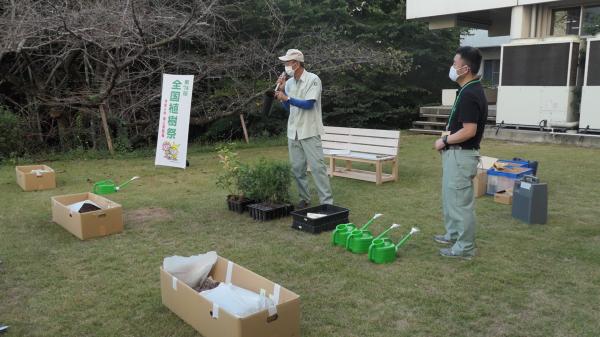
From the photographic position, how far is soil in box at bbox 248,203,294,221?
16.8 feet

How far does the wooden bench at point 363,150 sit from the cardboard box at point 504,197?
1563 millimetres

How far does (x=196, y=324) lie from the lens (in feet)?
9.41

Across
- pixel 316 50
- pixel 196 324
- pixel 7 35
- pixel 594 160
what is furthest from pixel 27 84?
pixel 594 160

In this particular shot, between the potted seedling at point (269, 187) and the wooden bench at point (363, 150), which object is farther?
the wooden bench at point (363, 150)

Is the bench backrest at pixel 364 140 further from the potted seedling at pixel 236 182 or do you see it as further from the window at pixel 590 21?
the window at pixel 590 21

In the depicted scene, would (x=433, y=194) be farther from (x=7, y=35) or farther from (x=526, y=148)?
(x=7, y=35)

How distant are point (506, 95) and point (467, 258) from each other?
8751mm

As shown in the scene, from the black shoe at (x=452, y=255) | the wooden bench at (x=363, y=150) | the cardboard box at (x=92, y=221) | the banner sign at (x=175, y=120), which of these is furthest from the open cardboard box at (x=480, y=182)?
the banner sign at (x=175, y=120)

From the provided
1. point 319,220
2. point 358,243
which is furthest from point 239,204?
point 358,243

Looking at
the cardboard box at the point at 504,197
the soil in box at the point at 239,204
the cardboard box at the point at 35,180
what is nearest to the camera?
the soil in box at the point at 239,204

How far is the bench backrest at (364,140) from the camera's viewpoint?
7.05m

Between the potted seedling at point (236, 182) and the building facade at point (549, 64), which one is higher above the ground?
the building facade at point (549, 64)

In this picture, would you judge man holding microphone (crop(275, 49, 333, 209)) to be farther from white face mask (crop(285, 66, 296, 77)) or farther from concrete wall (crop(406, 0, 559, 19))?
concrete wall (crop(406, 0, 559, 19))

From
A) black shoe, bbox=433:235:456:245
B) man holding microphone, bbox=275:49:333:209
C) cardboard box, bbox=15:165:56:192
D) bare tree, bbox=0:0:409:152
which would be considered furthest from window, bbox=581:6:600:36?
cardboard box, bbox=15:165:56:192
